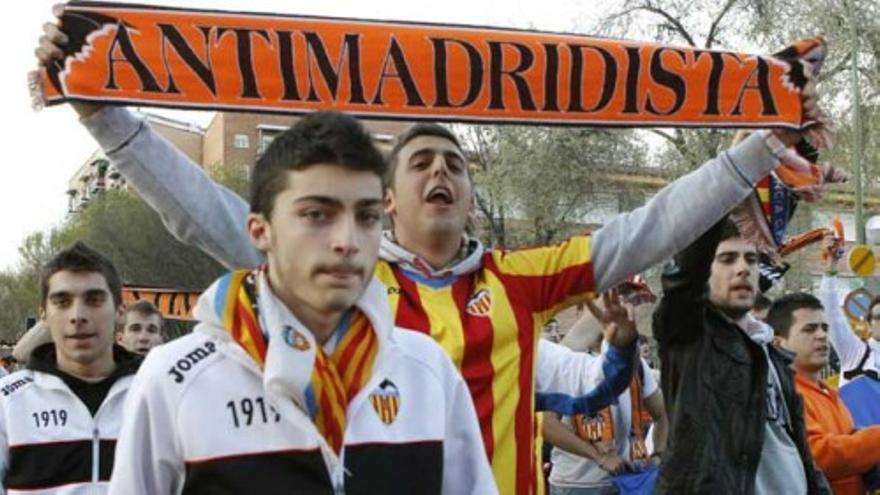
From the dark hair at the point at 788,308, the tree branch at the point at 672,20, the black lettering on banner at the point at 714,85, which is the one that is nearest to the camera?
the black lettering on banner at the point at 714,85

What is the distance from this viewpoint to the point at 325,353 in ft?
8.96

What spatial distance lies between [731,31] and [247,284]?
26885 millimetres

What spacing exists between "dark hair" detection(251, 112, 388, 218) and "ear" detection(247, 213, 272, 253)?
0.05 ft

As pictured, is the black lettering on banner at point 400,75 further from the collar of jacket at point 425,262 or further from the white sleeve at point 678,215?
the white sleeve at point 678,215

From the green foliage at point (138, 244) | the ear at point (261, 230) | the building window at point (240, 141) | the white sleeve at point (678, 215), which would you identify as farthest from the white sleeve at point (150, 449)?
the building window at point (240, 141)

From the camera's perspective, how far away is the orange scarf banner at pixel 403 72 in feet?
12.8

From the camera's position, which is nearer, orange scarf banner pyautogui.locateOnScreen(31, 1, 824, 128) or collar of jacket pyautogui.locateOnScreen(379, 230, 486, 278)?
orange scarf banner pyautogui.locateOnScreen(31, 1, 824, 128)

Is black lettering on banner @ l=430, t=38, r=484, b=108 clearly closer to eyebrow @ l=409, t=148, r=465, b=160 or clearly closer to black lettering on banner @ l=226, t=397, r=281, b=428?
eyebrow @ l=409, t=148, r=465, b=160

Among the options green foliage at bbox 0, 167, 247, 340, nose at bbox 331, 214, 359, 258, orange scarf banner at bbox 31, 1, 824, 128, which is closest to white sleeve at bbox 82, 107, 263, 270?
orange scarf banner at bbox 31, 1, 824, 128

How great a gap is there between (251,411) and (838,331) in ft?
22.6

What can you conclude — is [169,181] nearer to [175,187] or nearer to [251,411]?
[175,187]

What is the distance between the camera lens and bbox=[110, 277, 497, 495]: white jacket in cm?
261

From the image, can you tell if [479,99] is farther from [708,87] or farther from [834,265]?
[834,265]

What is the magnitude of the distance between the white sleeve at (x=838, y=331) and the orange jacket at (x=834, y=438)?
85.2 inches
